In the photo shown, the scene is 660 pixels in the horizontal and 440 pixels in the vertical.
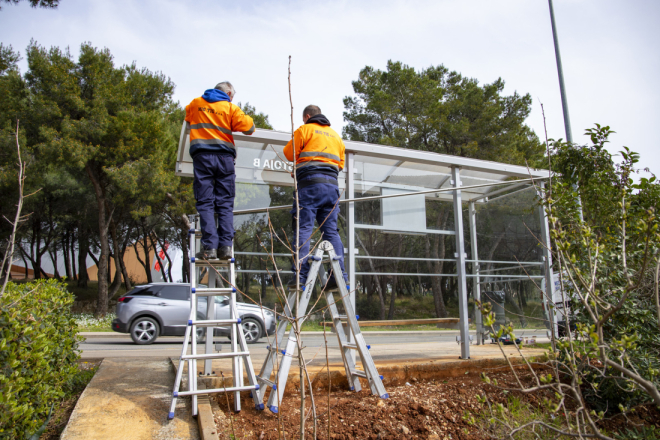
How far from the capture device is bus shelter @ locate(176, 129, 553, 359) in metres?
5.30

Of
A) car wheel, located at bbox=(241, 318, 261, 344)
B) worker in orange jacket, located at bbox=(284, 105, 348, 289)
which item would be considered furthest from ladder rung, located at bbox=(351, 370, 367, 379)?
car wheel, located at bbox=(241, 318, 261, 344)

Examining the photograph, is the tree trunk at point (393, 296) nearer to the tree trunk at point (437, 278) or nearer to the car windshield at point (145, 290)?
the tree trunk at point (437, 278)

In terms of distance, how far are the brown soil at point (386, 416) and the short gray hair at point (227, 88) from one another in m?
2.57

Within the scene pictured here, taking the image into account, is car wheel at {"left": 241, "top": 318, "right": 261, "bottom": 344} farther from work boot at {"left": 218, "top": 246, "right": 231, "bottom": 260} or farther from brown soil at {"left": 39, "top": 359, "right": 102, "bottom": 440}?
work boot at {"left": 218, "top": 246, "right": 231, "bottom": 260}

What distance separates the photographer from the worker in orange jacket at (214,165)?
3.45m

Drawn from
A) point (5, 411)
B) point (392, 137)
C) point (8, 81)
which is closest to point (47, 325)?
point (5, 411)

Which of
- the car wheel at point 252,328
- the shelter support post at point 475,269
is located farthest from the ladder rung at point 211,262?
the car wheel at point 252,328

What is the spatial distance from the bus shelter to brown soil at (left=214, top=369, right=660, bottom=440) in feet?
5.27

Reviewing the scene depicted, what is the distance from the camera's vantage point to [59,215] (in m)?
24.4

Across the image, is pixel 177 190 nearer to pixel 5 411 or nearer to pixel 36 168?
pixel 36 168

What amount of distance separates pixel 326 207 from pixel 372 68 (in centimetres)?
2328

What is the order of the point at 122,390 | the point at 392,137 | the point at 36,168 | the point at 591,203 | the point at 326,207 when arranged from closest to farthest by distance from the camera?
the point at 122,390
the point at 326,207
the point at 591,203
the point at 36,168
the point at 392,137

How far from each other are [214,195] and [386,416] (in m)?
2.14

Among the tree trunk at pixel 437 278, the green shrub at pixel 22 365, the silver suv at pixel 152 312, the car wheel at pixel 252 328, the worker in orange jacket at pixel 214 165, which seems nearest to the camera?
the green shrub at pixel 22 365
